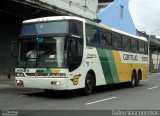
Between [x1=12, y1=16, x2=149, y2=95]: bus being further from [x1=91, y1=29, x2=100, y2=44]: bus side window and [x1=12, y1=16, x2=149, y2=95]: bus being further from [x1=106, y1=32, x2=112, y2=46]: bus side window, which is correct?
[x1=106, y1=32, x2=112, y2=46]: bus side window

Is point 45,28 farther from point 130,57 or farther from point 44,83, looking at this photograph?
point 130,57

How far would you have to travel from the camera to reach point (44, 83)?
15.8 meters

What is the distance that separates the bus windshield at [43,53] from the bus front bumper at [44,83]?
1.70 ft

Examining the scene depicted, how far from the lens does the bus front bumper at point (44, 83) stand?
15.6 meters

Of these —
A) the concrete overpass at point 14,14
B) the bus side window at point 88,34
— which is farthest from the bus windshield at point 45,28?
the concrete overpass at point 14,14

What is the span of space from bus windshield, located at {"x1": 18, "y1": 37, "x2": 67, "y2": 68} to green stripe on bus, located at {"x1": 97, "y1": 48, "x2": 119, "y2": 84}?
343cm

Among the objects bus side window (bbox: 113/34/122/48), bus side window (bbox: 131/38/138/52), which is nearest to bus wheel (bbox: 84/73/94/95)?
bus side window (bbox: 113/34/122/48)

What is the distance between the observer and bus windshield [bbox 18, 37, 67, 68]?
1574 cm

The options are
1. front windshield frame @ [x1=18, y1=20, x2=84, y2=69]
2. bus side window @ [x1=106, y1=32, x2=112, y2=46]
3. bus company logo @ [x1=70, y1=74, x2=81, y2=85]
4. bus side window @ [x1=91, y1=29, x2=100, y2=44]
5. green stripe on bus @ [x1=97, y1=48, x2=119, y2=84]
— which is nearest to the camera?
front windshield frame @ [x1=18, y1=20, x2=84, y2=69]

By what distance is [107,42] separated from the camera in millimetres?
20109

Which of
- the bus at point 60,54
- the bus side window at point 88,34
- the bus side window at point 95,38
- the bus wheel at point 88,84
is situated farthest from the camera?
the bus side window at point 95,38

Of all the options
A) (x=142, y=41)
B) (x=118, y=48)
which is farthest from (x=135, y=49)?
(x=118, y=48)

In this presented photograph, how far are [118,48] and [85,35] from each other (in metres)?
4.78

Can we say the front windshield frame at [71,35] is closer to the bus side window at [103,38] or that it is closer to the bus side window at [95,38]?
the bus side window at [95,38]
